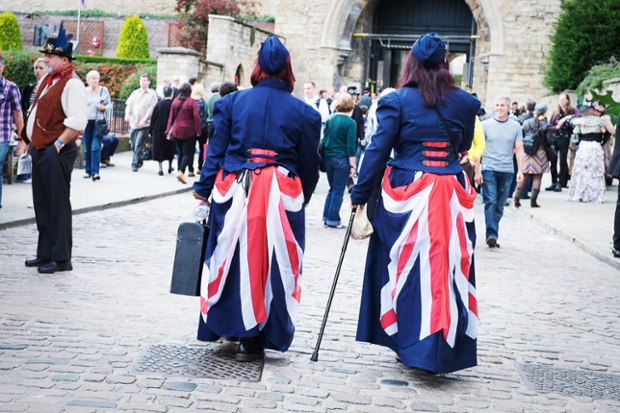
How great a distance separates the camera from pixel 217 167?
5992 mm

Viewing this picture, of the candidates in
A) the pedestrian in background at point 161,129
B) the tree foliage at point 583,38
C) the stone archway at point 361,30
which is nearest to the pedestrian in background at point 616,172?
the pedestrian in background at point 161,129

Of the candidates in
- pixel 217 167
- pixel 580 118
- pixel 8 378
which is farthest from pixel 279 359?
pixel 580 118

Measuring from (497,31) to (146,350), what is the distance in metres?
29.5

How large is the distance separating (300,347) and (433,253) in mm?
1133

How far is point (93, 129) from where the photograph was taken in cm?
1712

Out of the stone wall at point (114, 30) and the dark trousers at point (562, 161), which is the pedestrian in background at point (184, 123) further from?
the stone wall at point (114, 30)

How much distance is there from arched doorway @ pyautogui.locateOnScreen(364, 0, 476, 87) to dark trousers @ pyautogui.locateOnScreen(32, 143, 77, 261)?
27.9m

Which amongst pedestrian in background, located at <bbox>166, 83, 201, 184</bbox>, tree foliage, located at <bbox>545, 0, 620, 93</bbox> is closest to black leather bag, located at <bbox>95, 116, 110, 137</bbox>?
pedestrian in background, located at <bbox>166, 83, 201, 184</bbox>

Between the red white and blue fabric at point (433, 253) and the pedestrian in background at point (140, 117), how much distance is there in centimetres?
1434

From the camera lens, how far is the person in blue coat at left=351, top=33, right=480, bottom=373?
5.53 meters

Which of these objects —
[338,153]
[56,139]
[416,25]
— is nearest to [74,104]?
[56,139]

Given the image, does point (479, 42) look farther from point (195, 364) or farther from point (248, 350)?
point (195, 364)

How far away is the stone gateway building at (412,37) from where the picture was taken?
33.6 m

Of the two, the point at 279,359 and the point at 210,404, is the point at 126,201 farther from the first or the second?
the point at 210,404
